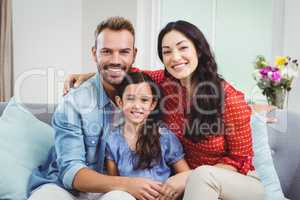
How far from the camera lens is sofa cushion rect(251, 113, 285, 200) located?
1.69 metres

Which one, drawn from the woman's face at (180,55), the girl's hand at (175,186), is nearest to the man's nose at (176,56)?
the woman's face at (180,55)

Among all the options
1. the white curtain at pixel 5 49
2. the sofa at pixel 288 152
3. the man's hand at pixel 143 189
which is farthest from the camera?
the white curtain at pixel 5 49

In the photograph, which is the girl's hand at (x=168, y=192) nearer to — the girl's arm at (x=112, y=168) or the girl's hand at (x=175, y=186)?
the girl's hand at (x=175, y=186)

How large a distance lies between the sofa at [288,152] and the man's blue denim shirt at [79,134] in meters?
0.52

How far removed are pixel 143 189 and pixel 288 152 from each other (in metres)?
0.79

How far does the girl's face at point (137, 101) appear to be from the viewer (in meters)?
1.67

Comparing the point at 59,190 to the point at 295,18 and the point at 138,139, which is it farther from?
the point at 295,18

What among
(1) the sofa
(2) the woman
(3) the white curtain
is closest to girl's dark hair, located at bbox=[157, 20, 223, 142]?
(2) the woman

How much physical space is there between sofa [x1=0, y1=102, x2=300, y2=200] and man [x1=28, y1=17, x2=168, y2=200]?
54cm

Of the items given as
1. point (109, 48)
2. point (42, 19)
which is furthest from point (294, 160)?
point (42, 19)

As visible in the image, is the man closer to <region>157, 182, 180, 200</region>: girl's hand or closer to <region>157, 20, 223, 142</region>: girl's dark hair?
<region>157, 182, 180, 200</region>: girl's hand

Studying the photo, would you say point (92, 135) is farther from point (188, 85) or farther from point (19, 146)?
point (188, 85)

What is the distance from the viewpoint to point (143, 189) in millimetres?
1458

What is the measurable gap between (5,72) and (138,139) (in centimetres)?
219
